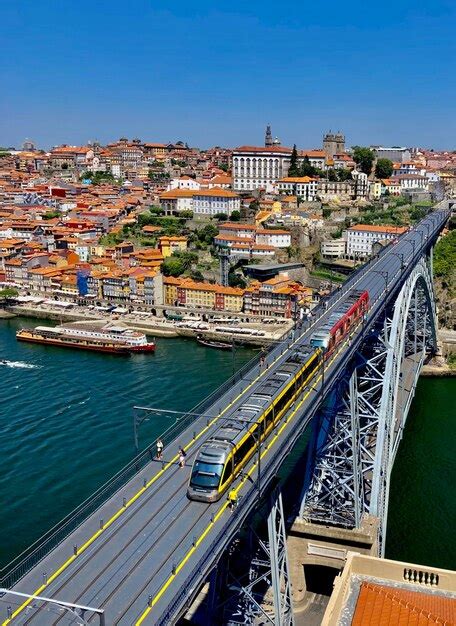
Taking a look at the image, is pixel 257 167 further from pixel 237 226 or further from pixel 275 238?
pixel 275 238

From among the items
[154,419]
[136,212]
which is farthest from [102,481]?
[136,212]

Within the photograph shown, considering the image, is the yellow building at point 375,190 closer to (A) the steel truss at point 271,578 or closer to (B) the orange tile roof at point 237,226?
(B) the orange tile roof at point 237,226

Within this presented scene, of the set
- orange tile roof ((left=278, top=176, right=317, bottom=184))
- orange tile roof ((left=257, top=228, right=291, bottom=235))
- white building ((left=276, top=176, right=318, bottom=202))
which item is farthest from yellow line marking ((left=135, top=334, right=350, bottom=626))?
orange tile roof ((left=278, top=176, right=317, bottom=184))

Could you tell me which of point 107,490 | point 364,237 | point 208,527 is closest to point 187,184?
point 364,237

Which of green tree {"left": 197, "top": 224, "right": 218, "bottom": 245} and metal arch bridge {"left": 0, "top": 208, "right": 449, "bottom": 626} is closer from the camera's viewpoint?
metal arch bridge {"left": 0, "top": 208, "right": 449, "bottom": 626}

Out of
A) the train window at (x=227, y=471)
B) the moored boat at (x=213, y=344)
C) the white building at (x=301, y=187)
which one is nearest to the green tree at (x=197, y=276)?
the moored boat at (x=213, y=344)

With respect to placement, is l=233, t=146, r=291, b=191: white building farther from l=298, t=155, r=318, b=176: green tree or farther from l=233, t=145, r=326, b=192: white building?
l=298, t=155, r=318, b=176: green tree

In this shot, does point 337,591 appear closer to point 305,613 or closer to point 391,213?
point 305,613

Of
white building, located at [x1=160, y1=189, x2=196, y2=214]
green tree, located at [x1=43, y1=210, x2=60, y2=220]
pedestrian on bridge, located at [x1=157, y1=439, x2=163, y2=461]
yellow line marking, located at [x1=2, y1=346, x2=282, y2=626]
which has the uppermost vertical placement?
white building, located at [x1=160, y1=189, x2=196, y2=214]
